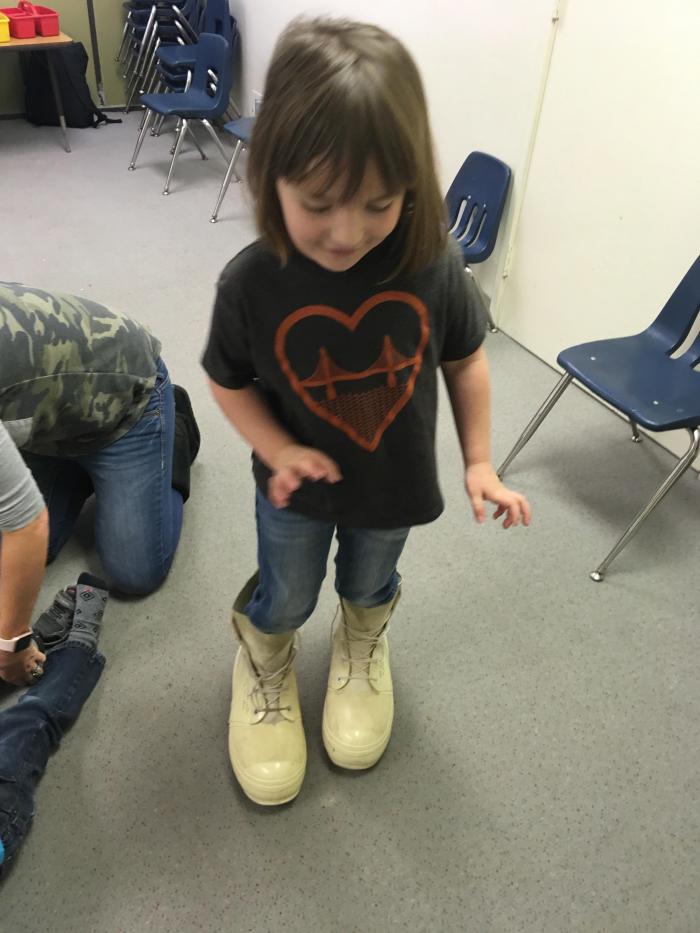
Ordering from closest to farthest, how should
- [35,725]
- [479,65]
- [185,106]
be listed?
[35,725], [479,65], [185,106]

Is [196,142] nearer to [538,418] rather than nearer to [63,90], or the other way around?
[63,90]

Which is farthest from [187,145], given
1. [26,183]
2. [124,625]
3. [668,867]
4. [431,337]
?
[668,867]

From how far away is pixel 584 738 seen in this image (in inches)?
50.1

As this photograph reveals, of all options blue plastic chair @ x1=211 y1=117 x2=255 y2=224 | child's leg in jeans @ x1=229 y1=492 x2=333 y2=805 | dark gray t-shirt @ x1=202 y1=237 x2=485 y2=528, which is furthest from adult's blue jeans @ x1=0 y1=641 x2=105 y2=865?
blue plastic chair @ x1=211 y1=117 x2=255 y2=224

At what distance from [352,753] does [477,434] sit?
580 millimetres

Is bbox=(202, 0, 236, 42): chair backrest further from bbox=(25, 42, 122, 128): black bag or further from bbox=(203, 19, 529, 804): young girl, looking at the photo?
bbox=(203, 19, 529, 804): young girl

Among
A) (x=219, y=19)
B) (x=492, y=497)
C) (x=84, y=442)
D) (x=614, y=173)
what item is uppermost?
(x=219, y=19)

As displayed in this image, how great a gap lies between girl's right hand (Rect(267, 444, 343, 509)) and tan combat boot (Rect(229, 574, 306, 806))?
1.35ft

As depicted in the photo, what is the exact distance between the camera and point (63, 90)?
13.8ft

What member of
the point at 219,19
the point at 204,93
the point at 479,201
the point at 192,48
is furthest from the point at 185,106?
the point at 479,201

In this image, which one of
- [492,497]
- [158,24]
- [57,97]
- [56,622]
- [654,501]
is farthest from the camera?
[158,24]

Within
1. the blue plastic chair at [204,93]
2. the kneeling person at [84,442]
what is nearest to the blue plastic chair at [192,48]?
the blue plastic chair at [204,93]

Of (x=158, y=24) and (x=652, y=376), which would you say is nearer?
(x=652, y=376)

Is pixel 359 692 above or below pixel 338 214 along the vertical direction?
below
